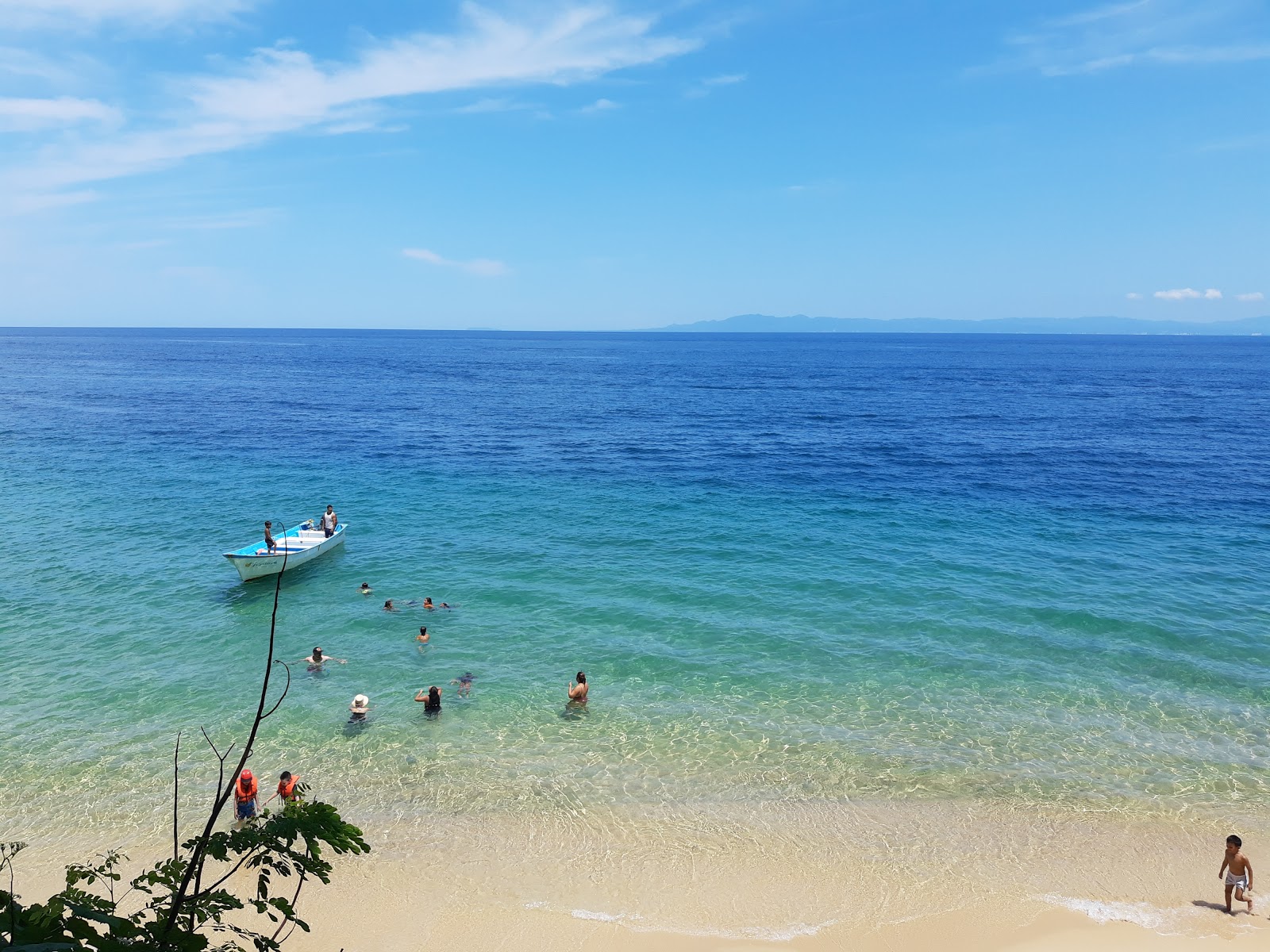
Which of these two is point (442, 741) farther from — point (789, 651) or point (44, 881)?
point (789, 651)

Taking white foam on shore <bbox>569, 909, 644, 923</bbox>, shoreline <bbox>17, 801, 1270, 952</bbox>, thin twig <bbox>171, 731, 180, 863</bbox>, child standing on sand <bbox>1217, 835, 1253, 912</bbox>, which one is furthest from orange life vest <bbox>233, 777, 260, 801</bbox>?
child standing on sand <bbox>1217, 835, 1253, 912</bbox>

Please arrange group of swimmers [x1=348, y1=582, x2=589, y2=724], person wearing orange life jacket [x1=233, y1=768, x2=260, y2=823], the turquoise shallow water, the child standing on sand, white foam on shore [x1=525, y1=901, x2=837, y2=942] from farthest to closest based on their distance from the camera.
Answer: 1. group of swimmers [x1=348, y1=582, x2=589, y2=724]
2. the turquoise shallow water
3. person wearing orange life jacket [x1=233, y1=768, x2=260, y2=823]
4. the child standing on sand
5. white foam on shore [x1=525, y1=901, x2=837, y2=942]

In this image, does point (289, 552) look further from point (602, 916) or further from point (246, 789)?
point (602, 916)

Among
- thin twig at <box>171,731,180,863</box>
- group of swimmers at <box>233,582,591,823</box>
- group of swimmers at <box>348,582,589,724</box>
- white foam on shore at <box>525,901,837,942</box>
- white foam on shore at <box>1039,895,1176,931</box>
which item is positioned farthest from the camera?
group of swimmers at <box>348,582,589,724</box>

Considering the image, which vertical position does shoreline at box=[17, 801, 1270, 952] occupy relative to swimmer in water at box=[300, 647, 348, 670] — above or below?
below

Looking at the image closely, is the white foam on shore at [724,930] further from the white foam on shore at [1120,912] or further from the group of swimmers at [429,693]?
the group of swimmers at [429,693]

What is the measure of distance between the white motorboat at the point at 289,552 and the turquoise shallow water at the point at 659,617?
0.86 meters

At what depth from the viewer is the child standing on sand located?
13.8 metres

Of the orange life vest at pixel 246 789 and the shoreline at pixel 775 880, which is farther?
the orange life vest at pixel 246 789

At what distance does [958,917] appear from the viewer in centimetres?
1420

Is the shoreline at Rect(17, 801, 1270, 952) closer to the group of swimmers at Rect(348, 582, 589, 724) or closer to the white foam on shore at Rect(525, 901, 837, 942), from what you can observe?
the white foam on shore at Rect(525, 901, 837, 942)

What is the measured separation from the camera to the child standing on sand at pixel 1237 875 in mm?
13844

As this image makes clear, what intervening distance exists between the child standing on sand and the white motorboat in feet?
85.3

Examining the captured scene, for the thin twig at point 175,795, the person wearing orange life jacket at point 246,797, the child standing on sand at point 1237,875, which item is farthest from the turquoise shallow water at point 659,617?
the thin twig at point 175,795
